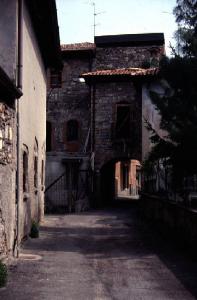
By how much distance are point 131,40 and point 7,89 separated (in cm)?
2137

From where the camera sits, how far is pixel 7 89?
27.1 feet

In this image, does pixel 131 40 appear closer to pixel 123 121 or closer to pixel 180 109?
pixel 123 121

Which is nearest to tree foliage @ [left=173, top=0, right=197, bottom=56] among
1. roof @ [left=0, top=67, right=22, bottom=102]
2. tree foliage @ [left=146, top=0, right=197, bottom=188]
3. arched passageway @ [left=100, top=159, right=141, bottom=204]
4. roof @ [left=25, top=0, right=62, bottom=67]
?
tree foliage @ [left=146, top=0, right=197, bottom=188]

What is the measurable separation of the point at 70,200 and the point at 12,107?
47.2 feet

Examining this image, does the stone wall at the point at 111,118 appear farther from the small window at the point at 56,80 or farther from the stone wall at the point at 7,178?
the stone wall at the point at 7,178

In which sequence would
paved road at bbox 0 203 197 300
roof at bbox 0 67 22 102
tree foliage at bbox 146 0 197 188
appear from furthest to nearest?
tree foliage at bbox 146 0 197 188, roof at bbox 0 67 22 102, paved road at bbox 0 203 197 300

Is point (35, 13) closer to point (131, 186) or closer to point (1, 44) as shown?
point (1, 44)

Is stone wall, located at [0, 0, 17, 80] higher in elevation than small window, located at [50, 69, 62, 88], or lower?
lower

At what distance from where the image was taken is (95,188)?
25891mm

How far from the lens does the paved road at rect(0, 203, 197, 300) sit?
6.62 metres

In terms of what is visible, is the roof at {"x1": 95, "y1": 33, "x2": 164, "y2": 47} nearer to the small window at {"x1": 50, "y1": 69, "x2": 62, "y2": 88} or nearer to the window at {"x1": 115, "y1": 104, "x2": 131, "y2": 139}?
the small window at {"x1": 50, "y1": 69, "x2": 62, "y2": 88}

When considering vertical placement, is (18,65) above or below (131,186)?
above

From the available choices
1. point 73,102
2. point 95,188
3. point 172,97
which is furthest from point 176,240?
point 73,102

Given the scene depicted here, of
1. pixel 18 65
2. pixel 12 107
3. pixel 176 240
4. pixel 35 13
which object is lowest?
pixel 176 240
